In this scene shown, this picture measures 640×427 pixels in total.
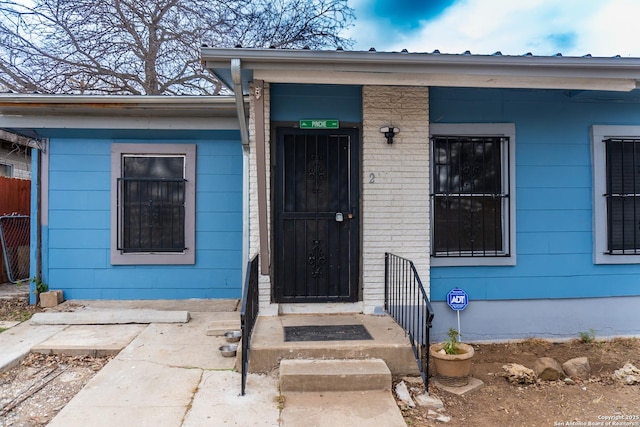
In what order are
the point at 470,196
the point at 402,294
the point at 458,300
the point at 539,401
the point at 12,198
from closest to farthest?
1. the point at 539,401
2. the point at 402,294
3. the point at 458,300
4. the point at 470,196
5. the point at 12,198

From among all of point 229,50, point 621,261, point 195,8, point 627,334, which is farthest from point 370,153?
point 195,8

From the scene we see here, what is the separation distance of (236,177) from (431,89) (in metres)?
2.59

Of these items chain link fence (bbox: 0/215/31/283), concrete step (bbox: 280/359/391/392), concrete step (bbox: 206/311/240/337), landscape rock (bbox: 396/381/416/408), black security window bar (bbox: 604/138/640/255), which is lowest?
landscape rock (bbox: 396/381/416/408)

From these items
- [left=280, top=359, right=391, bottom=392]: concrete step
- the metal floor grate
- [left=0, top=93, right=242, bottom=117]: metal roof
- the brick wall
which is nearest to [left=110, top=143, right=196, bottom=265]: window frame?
[left=0, top=93, right=242, bottom=117]: metal roof

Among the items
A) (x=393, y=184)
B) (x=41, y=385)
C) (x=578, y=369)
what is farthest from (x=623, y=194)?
(x=41, y=385)

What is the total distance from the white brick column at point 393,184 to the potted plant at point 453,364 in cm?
100

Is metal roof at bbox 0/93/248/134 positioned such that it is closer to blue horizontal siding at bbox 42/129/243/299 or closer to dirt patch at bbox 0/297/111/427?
blue horizontal siding at bbox 42/129/243/299

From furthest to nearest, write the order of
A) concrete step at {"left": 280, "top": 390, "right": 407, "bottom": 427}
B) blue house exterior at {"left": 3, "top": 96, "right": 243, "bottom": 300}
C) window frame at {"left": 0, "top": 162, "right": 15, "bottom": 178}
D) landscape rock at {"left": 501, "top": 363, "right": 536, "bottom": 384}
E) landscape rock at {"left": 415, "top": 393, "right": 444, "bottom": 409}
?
window frame at {"left": 0, "top": 162, "right": 15, "bottom": 178}, blue house exterior at {"left": 3, "top": 96, "right": 243, "bottom": 300}, landscape rock at {"left": 501, "top": 363, "right": 536, "bottom": 384}, landscape rock at {"left": 415, "top": 393, "right": 444, "bottom": 409}, concrete step at {"left": 280, "top": 390, "right": 407, "bottom": 427}

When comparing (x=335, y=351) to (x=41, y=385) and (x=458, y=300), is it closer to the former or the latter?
(x=458, y=300)

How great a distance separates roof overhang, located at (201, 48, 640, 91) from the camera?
3.25 metres

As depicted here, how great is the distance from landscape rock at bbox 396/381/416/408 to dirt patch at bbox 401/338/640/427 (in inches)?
2.3

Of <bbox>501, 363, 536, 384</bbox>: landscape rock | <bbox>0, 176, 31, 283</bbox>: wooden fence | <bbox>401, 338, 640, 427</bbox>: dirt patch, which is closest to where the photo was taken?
<bbox>401, 338, 640, 427</bbox>: dirt patch

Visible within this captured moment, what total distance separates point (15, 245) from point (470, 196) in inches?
270

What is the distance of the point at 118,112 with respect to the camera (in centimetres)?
484
